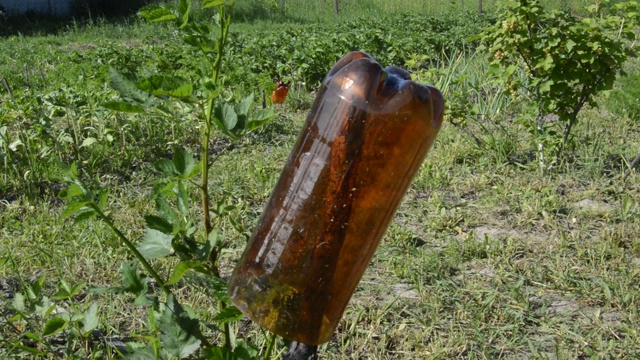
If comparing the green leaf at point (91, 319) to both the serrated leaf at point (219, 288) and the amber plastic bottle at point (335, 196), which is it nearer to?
the serrated leaf at point (219, 288)

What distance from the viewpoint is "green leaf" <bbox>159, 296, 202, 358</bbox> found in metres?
1.52

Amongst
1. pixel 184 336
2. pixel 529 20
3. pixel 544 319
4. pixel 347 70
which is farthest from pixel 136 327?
pixel 529 20

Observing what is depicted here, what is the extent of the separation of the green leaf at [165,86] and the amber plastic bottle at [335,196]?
0.23 meters

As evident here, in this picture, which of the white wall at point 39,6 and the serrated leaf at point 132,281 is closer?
the serrated leaf at point 132,281

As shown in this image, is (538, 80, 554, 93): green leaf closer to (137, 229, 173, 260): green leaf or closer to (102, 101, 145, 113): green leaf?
(137, 229, 173, 260): green leaf

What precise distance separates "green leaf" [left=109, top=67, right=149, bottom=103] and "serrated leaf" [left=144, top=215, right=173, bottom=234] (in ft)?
0.85

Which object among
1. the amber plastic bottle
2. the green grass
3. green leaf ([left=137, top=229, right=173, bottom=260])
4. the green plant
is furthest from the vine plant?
the green plant

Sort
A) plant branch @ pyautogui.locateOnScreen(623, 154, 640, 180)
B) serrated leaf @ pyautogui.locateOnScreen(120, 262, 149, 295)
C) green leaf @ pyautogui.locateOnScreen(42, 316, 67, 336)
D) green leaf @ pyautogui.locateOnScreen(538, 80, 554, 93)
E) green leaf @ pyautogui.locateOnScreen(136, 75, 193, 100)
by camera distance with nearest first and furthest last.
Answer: green leaf @ pyautogui.locateOnScreen(136, 75, 193, 100)
serrated leaf @ pyautogui.locateOnScreen(120, 262, 149, 295)
green leaf @ pyautogui.locateOnScreen(42, 316, 67, 336)
plant branch @ pyautogui.locateOnScreen(623, 154, 640, 180)
green leaf @ pyautogui.locateOnScreen(538, 80, 554, 93)

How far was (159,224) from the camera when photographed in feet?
4.83

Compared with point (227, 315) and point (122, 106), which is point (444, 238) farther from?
point (122, 106)

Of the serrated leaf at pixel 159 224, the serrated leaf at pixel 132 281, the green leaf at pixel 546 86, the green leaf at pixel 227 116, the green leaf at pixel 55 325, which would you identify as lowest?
the green leaf at pixel 546 86

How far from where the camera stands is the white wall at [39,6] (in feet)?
49.5

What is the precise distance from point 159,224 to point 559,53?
322 cm

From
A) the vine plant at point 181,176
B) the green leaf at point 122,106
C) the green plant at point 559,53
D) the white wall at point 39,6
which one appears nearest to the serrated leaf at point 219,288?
the vine plant at point 181,176
